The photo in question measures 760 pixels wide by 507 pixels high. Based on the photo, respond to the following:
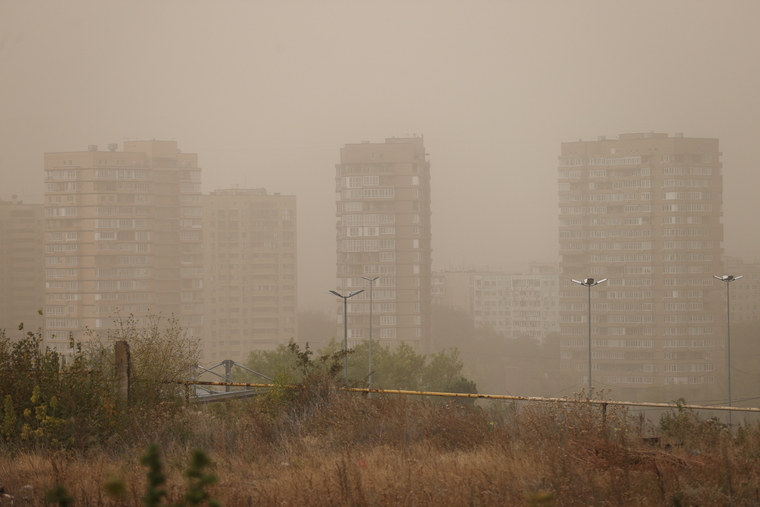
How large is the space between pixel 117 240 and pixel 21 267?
19935 mm

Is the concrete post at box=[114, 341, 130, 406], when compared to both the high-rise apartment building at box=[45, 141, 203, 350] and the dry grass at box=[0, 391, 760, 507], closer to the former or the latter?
the dry grass at box=[0, 391, 760, 507]

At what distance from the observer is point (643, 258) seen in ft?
354

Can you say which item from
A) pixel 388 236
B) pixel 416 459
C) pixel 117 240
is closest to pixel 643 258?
pixel 388 236

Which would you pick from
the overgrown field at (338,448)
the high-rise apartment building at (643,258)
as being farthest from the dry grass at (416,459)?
the high-rise apartment building at (643,258)

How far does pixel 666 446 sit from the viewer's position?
7.70m

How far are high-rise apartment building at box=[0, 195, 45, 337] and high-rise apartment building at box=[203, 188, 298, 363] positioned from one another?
2793 cm

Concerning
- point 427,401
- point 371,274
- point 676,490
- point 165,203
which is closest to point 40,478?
point 427,401

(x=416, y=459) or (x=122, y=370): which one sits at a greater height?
(x=122, y=370)

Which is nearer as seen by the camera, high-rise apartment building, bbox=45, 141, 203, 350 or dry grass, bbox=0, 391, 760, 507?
dry grass, bbox=0, 391, 760, 507

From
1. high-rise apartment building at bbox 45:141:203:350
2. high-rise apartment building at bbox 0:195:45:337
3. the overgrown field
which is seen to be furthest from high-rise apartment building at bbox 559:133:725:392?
the overgrown field

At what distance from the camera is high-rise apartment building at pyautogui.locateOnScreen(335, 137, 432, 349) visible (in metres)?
105

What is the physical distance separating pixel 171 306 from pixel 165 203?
1643 cm

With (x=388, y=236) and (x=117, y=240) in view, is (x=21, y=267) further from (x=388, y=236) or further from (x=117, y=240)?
(x=388, y=236)

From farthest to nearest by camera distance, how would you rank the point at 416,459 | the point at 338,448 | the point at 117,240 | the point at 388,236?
the point at 388,236, the point at 117,240, the point at 338,448, the point at 416,459
